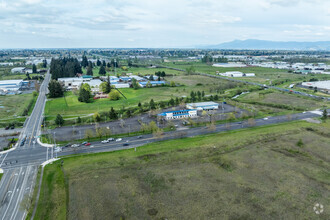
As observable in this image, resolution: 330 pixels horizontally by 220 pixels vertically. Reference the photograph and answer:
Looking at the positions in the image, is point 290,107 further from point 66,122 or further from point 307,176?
point 66,122

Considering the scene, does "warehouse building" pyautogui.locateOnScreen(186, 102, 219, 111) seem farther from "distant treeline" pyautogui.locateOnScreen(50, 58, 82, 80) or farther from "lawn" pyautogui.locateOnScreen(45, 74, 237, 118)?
"distant treeline" pyautogui.locateOnScreen(50, 58, 82, 80)

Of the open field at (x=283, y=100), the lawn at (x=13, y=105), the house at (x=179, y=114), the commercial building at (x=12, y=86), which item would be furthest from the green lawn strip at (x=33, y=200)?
the commercial building at (x=12, y=86)

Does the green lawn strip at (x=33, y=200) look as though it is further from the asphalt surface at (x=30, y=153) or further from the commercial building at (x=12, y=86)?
the commercial building at (x=12, y=86)

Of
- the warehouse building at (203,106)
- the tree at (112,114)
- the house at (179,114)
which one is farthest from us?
the warehouse building at (203,106)

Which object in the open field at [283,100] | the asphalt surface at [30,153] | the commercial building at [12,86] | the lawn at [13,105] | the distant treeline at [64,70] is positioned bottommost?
the asphalt surface at [30,153]

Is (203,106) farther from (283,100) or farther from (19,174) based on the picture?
(19,174)

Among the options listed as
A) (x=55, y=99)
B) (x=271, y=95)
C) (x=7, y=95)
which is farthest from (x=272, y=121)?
(x=7, y=95)
